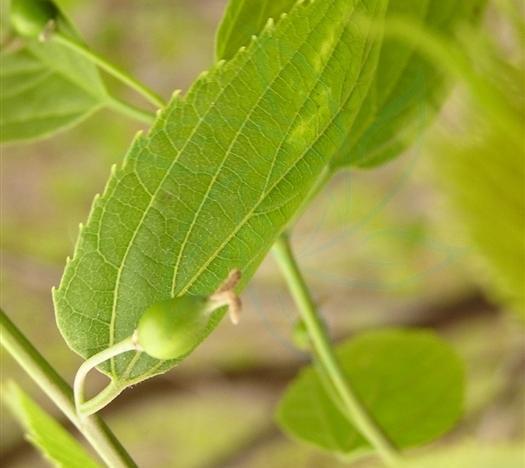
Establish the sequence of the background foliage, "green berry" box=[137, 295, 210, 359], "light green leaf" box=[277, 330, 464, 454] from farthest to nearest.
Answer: the background foliage → "light green leaf" box=[277, 330, 464, 454] → "green berry" box=[137, 295, 210, 359]

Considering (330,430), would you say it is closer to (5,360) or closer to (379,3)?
(379,3)

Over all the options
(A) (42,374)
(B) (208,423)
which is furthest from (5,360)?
(A) (42,374)

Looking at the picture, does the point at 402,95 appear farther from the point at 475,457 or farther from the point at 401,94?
the point at 475,457

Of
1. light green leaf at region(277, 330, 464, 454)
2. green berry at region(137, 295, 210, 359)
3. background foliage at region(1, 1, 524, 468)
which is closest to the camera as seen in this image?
green berry at region(137, 295, 210, 359)

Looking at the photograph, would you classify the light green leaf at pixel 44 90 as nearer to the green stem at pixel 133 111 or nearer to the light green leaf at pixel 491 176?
the green stem at pixel 133 111

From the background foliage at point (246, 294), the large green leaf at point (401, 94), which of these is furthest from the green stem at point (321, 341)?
the background foliage at point (246, 294)

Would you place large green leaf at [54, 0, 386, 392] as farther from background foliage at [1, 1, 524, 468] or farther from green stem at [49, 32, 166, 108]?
background foliage at [1, 1, 524, 468]

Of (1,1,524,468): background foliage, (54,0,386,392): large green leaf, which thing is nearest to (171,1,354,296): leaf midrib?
(54,0,386,392): large green leaf
